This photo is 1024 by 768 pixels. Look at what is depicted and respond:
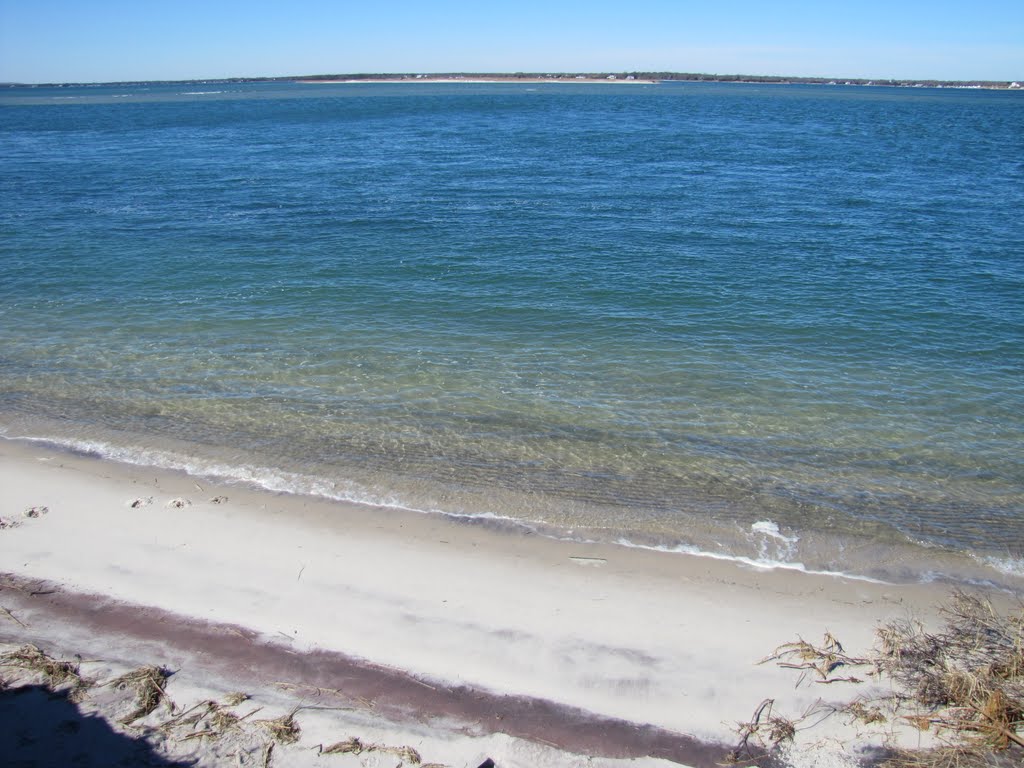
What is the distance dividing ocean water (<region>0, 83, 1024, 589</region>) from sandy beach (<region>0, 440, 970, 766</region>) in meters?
0.80

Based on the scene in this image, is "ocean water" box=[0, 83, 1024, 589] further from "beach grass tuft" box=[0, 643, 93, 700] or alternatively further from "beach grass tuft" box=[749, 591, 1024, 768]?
"beach grass tuft" box=[0, 643, 93, 700]

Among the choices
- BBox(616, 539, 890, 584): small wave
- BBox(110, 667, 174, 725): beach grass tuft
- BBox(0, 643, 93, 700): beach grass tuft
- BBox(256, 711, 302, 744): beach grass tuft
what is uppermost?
BBox(0, 643, 93, 700): beach grass tuft

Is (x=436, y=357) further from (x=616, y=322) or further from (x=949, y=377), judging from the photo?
(x=949, y=377)

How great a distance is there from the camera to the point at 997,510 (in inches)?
420

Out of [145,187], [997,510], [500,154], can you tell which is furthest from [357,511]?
[500,154]

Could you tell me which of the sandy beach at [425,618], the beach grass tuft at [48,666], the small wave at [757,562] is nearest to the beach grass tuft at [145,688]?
the sandy beach at [425,618]

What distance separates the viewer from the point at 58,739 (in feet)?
20.3

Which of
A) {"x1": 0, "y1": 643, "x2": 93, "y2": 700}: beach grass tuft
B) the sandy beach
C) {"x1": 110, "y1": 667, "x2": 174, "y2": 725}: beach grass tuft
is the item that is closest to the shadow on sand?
{"x1": 0, "y1": 643, "x2": 93, "y2": 700}: beach grass tuft

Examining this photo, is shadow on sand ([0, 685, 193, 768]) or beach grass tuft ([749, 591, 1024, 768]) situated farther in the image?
beach grass tuft ([749, 591, 1024, 768])

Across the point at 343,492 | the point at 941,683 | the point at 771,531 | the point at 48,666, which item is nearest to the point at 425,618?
the point at 343,492

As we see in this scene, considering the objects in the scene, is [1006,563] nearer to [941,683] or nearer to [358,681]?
[941,683]

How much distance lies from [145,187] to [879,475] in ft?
119

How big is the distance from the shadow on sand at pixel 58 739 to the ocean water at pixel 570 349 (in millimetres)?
4779

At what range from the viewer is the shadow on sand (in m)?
6.01
